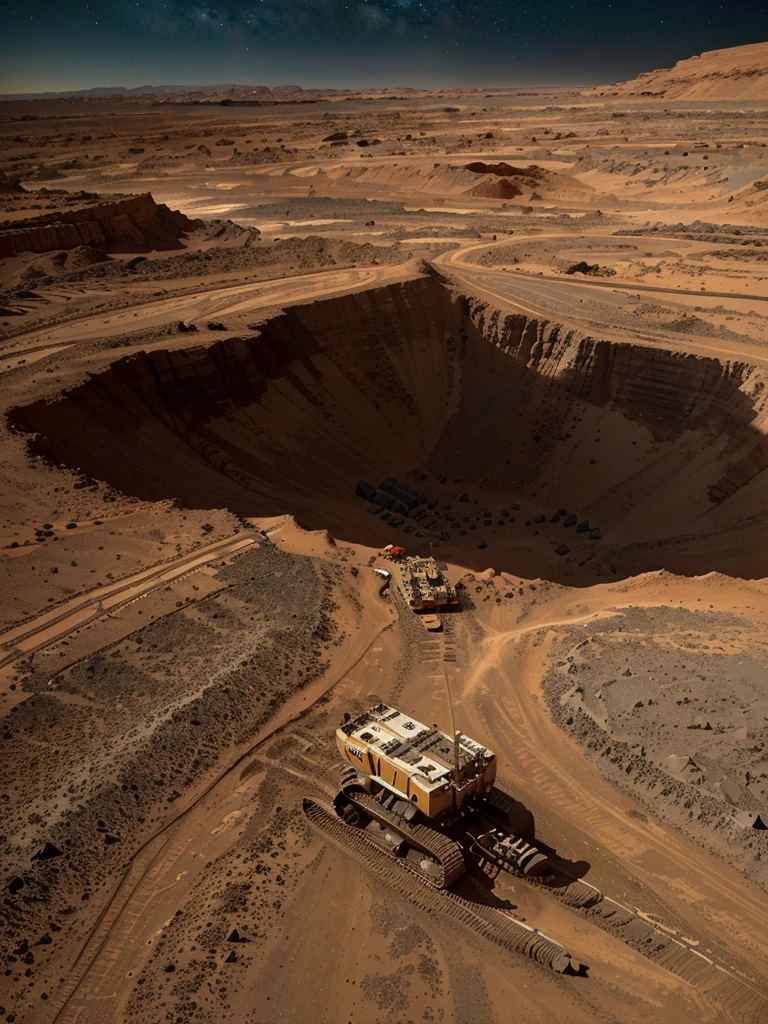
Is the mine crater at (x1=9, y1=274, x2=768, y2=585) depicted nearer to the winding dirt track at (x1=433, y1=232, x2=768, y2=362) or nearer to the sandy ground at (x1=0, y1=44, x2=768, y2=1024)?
the sandy ground at (x1=0, y1=44, x2=768, y2=1024)

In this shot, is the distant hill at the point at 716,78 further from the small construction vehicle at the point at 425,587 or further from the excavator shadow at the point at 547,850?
the excavator shadow at the point at 547,850

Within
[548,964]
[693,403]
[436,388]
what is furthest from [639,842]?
[436,388]

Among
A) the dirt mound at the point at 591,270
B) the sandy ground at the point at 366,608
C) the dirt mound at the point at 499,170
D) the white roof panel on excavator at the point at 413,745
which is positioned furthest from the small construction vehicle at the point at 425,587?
the dirt mound at the point at 499,170

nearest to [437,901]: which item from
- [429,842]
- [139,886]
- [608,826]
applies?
[429,842]

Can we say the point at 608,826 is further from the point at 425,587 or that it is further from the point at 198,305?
the point at 198,305

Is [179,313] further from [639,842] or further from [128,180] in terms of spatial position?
[128,180]

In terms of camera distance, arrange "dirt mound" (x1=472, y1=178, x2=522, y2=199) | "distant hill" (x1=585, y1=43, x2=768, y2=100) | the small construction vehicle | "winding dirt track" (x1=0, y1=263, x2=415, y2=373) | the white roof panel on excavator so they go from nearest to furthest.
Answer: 1. the white roof panel on excavator
2. the small construction vehicle
3. "winding dirt track" (x1=0, y1=263, x2=415, y2=373)
4. "dirt mound" (x1=472, y1=178, x2=522, y2=199)
5. "distant hill" (x1=585, y1=43, x2=768, y2=100)

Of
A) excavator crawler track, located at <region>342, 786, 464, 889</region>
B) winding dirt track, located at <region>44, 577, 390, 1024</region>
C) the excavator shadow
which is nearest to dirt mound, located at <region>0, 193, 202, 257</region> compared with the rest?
winding dirt track, located at <region>44, 577, 390, 1024</region>
